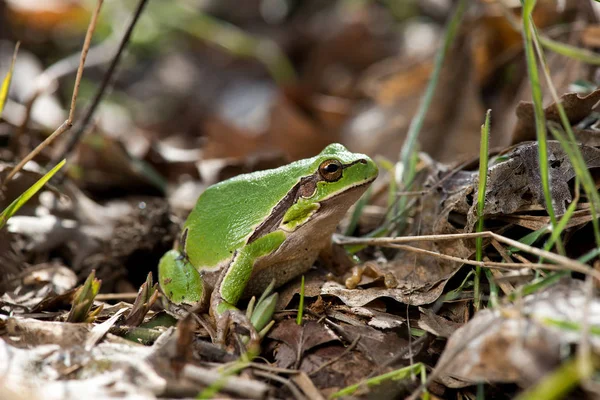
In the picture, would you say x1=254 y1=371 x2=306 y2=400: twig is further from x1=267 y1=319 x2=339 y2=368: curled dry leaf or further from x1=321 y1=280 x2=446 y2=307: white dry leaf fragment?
x1=321 y1=280 x2=446 y2=307: white dry leaf fragment

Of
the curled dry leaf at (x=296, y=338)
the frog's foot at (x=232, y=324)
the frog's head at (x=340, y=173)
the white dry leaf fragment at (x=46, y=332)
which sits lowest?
the curled dry leaf at (x=296, y=338)

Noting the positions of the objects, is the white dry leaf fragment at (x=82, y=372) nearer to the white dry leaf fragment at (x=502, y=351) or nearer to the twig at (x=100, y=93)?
the white dry leaf fragment at (x=502, y=351)

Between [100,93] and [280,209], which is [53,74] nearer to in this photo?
[100,93]

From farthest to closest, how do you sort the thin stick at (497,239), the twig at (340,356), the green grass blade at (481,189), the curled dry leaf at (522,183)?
the curled dry leaf at (522,183)
the green grass blade at (481,189)
the twig at (340,356)
the thin stick at (497,239)

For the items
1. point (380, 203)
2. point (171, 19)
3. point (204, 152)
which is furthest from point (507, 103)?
point (171, 19)

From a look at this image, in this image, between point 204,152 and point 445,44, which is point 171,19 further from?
point 445,44

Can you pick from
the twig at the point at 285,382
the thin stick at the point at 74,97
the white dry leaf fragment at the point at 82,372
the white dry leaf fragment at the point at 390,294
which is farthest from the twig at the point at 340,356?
the thin stick at the point at 74,97

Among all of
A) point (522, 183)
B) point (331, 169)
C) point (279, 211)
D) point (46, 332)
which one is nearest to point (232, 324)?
point (279, 211)
